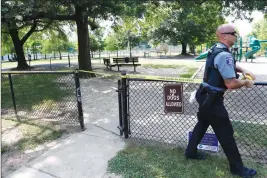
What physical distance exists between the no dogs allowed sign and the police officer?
52 centimetres

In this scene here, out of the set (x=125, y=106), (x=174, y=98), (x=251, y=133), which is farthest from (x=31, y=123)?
(x=251, y=133)

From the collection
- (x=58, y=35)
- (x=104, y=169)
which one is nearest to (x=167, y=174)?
(x=104, y=169)

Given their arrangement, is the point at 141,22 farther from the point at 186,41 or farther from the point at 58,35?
the point at 186,41

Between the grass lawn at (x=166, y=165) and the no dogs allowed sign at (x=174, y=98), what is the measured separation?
0.65m

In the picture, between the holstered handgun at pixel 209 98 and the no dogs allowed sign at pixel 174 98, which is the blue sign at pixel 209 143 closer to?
the no dogs allowed sign at pixel 174 98

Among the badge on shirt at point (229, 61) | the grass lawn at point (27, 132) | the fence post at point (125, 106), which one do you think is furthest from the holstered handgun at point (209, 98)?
the grass lawn at point (27, 132)

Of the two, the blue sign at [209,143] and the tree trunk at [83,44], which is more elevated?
the tree trunk at [83,44]

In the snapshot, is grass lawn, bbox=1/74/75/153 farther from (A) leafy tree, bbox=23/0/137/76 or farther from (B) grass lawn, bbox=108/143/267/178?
(A) leafy tree, bbox=23/0/137/76

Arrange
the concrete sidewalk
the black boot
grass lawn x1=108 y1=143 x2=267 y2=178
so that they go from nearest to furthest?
the black boot → grass lawn x1=108 y1=143 x2=267 y2=178 → the concrete sidewalk

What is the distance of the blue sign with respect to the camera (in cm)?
357

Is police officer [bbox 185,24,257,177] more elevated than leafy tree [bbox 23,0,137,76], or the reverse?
leafy tree [bbox 23,0,137,76]

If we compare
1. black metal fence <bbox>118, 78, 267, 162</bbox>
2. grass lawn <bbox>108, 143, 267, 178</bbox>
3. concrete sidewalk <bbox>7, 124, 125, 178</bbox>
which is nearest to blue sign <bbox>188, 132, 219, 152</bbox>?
grass lawn <bbox>108, 143, 267, 178</bbox>

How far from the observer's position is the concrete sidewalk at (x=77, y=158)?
3.29 m

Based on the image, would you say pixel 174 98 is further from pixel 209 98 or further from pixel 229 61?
pixel 229 61
